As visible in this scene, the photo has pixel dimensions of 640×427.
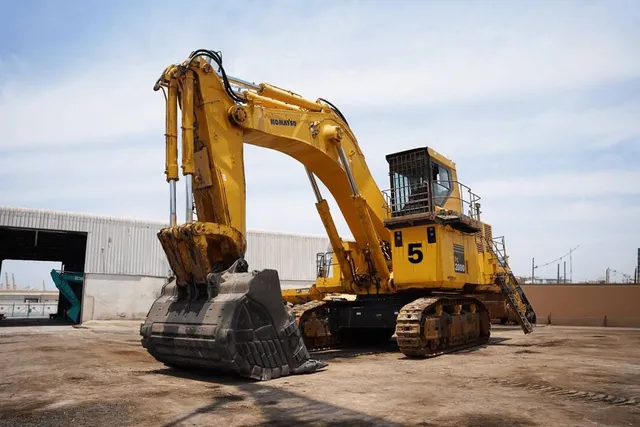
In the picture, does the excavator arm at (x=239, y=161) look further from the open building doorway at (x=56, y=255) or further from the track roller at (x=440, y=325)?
the open building doorway at (x=56, y=255)

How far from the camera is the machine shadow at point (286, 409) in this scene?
5312 mm

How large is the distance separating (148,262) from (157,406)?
1157 inches

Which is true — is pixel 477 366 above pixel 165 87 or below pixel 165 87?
below

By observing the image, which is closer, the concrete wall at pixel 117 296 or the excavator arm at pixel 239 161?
the excavator arm at pixel 239 161

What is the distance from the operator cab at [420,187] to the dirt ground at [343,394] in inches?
Result: 150

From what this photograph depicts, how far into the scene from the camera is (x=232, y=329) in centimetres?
754

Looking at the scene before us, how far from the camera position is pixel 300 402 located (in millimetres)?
6285

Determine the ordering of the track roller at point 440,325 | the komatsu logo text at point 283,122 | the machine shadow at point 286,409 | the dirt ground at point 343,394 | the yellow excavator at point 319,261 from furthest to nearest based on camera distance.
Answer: the track roller at point 440,325
the komatsu logo text at point 283,122
the yellow excavator at point 319,261
the dirt ground at point 343,394
the machine shadow at point 286,409

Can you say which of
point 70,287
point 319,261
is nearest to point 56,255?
point 70,287

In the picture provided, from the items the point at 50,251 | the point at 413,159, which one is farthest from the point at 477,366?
the point at 50,251

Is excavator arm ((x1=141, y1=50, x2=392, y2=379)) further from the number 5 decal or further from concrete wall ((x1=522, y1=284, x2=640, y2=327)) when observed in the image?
concrete wall ((x1=522, y1=284, x2=640, y2=327))

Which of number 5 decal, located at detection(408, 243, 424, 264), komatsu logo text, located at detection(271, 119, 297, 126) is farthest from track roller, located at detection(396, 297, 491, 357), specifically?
komatsu logo text, located at detection(271, 119, 297, 126)

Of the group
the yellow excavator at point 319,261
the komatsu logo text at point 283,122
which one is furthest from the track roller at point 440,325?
the komatsu logo text at point 283,122

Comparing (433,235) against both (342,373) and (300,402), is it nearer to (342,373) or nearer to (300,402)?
(342,373)
